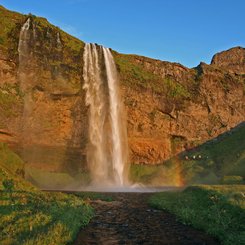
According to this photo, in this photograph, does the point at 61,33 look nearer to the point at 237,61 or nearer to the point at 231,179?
the point at 231,179

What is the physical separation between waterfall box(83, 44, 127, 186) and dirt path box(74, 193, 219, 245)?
28.0m

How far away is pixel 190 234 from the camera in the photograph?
15.7m

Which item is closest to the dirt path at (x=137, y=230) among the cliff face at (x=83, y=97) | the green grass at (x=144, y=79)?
the cliff face at (x=83, y=97)

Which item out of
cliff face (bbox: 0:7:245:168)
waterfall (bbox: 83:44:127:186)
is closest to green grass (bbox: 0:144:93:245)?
cliff face (bbox: 0:7:245:168)

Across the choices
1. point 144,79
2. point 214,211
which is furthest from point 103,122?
point 214,211

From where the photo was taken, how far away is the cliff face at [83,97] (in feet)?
155

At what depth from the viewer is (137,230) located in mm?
16297

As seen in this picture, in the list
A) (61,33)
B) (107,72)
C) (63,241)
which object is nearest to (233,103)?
(107,72)

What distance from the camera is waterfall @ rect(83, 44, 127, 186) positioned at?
166 ft

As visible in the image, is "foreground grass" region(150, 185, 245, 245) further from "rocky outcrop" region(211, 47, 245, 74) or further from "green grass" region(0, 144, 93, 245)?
"rocky outcrop" region(211, 47, 245, 74)

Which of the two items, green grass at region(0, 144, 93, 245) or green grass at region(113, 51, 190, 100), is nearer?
green grass at region(0, 144, 93, 245)

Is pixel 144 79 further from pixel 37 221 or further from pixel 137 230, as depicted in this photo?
pixel 37 221

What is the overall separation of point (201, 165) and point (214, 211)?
40573 mm

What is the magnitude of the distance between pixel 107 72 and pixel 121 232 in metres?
40.9
